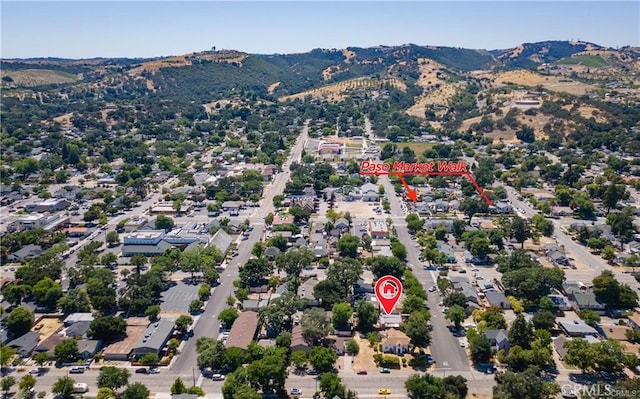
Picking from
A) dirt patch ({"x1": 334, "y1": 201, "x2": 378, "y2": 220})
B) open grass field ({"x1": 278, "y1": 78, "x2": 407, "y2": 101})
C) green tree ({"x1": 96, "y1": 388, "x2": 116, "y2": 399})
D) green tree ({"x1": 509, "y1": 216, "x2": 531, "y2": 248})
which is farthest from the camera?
open grass field ({"x1": 278, "y1": 78, "x2": 407, "y2": 101})

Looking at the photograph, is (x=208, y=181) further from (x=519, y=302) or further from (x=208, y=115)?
(x=208, y=115)

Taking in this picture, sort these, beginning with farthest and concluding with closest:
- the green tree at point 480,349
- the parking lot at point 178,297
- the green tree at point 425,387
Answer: the parking lot at point 178,297
the green tree at point 480,349
the green tree at point 425,387

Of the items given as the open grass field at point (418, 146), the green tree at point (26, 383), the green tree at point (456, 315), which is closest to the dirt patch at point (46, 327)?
the green tree at point (26, 383)

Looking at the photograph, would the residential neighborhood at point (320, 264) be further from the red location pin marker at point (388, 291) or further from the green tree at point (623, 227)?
the red location pin marker at point (388, 291)

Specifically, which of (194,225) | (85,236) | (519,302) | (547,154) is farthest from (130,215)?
(547,154)

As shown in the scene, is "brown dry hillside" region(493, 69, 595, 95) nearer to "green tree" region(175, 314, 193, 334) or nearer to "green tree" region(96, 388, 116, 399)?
"green tree" region(175, 314, 193, 334)

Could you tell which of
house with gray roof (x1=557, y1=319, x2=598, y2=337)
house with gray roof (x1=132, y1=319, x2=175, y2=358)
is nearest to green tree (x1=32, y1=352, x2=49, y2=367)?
house with gray roof (x1=132, y1=319, x2=175, y2=358)
